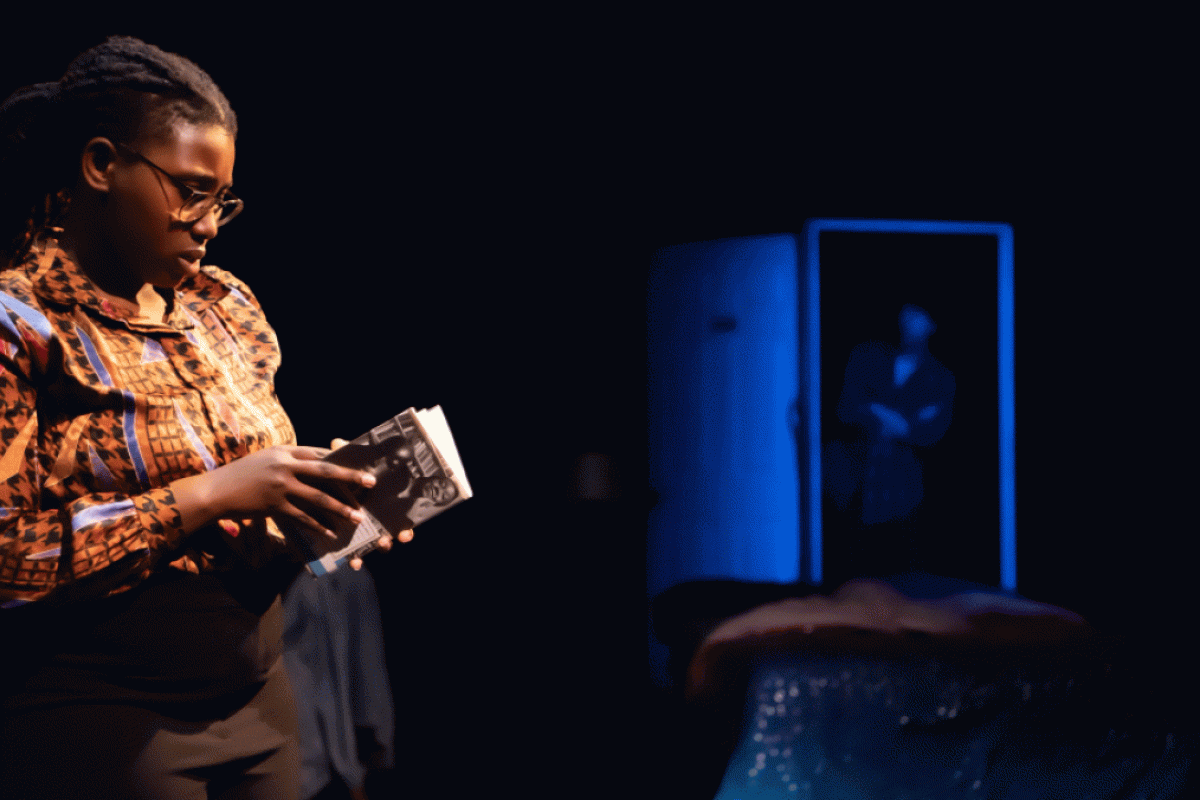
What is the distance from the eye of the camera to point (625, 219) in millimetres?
2809

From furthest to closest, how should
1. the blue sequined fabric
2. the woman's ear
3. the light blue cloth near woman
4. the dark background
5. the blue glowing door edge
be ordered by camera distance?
the blue glowing door edge, the dark background, the light blue cloth near woman, the blue sequined fabric, the woman's ear

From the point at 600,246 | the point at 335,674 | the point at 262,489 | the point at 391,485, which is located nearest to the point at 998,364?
the point at 600,246

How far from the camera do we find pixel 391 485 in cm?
102

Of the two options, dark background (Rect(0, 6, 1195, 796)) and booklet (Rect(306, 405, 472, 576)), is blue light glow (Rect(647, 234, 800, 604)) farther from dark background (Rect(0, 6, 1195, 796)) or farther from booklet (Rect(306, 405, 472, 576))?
booklet (Rect(306, 405, 472, 576))

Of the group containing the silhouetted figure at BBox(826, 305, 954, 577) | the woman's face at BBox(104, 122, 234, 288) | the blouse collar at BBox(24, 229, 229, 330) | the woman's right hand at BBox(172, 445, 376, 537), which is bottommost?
the silhouetted figure at BBox(826, 305, 954, 577)

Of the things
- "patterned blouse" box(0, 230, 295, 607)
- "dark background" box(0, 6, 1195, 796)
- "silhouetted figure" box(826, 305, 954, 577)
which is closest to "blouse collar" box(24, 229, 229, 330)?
"patterned blouse" box(0, 230, 295, 607)

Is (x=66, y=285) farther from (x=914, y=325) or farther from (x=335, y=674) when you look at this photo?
(x=914, y=325)

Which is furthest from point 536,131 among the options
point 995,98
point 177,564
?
point 177,564

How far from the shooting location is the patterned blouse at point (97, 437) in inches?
31.4

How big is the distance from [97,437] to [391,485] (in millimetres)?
294

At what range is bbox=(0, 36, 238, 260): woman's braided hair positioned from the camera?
92cm

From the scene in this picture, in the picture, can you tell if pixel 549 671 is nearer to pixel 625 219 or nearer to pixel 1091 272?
pixel 625 219

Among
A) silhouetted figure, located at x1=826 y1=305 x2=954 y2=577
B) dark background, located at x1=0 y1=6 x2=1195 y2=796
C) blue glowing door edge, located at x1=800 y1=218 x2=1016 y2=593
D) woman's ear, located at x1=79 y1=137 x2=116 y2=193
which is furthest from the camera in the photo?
silhouetted figure, located at x1=826 y1=305 x2=954 y2=577

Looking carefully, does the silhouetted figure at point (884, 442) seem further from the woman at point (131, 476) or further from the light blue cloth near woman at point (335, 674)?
the woman at point (131, 476)
